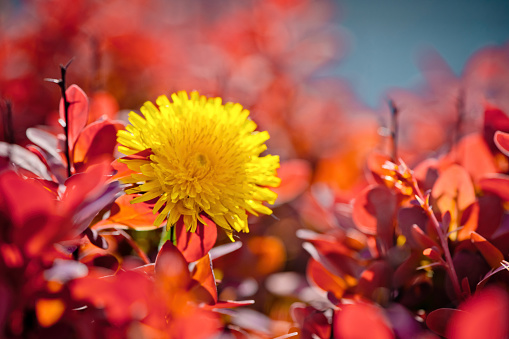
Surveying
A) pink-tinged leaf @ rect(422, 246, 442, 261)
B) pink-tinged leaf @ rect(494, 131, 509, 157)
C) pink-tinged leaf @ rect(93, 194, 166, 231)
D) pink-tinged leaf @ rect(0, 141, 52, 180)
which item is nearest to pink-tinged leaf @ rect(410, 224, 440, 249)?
pink-tinged leaf @ rect(422, 246, 442, 261)

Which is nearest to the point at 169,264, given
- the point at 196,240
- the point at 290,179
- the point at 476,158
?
the point at 196,240

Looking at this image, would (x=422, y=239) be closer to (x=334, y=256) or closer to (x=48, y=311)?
(x=334, y=256)

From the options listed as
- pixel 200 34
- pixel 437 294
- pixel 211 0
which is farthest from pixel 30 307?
pixel 211 0

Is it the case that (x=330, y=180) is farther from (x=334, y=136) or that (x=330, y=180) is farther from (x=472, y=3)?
(x=472, y=3)

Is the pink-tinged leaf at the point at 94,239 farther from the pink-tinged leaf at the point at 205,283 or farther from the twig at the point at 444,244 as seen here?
the twig at the point at 444,244

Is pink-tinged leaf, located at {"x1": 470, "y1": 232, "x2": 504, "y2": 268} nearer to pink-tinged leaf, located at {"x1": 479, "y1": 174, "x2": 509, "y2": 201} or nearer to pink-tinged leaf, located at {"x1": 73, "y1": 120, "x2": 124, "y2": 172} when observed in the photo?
pink-tinged leaf, located at {"x1": 479, "y1": 174, "x2": 509, "y2": 201}

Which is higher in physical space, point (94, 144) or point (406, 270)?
point (94, 144)

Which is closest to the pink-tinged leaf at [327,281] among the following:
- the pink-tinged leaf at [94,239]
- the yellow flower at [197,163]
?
the yellow flower at [197,163]
